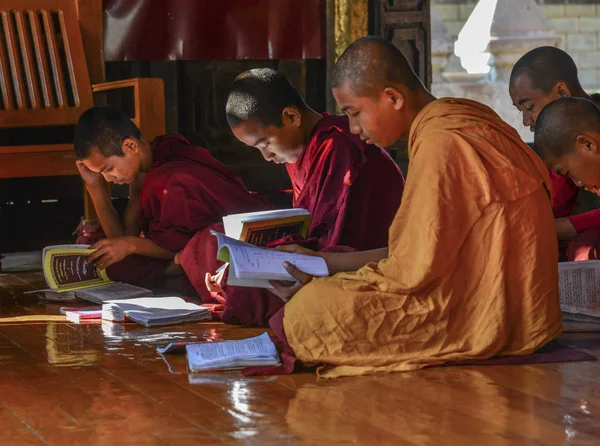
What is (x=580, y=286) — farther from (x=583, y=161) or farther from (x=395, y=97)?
(x=395, y=97)

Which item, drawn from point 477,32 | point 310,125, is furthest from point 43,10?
point 477,32

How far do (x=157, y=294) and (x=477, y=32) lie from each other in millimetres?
9052

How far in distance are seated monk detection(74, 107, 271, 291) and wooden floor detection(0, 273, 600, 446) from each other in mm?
1068

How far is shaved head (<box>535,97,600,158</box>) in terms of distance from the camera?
3.92m

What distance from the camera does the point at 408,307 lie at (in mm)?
3342

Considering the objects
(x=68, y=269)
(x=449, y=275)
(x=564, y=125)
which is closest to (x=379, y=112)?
(x=449, y=275)

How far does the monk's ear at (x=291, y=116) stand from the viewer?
436cm

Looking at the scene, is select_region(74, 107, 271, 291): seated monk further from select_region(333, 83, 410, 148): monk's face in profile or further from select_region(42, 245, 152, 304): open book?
select_region(333, 83, 410, 148): monk's face in profile

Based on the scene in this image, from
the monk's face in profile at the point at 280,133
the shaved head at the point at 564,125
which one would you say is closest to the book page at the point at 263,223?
the monk's face in profile at the point at 280,133

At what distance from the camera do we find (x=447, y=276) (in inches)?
131

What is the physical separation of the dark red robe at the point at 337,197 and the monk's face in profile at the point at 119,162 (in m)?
0.86

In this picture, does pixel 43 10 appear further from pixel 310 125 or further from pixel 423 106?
pixel 423 106

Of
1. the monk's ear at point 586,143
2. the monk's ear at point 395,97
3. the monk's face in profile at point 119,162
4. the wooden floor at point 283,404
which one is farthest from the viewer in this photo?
the monk's face in profile at point 119,162

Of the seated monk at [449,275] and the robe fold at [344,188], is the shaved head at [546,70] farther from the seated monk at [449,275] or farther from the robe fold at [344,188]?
the seated monk at [449,275]
